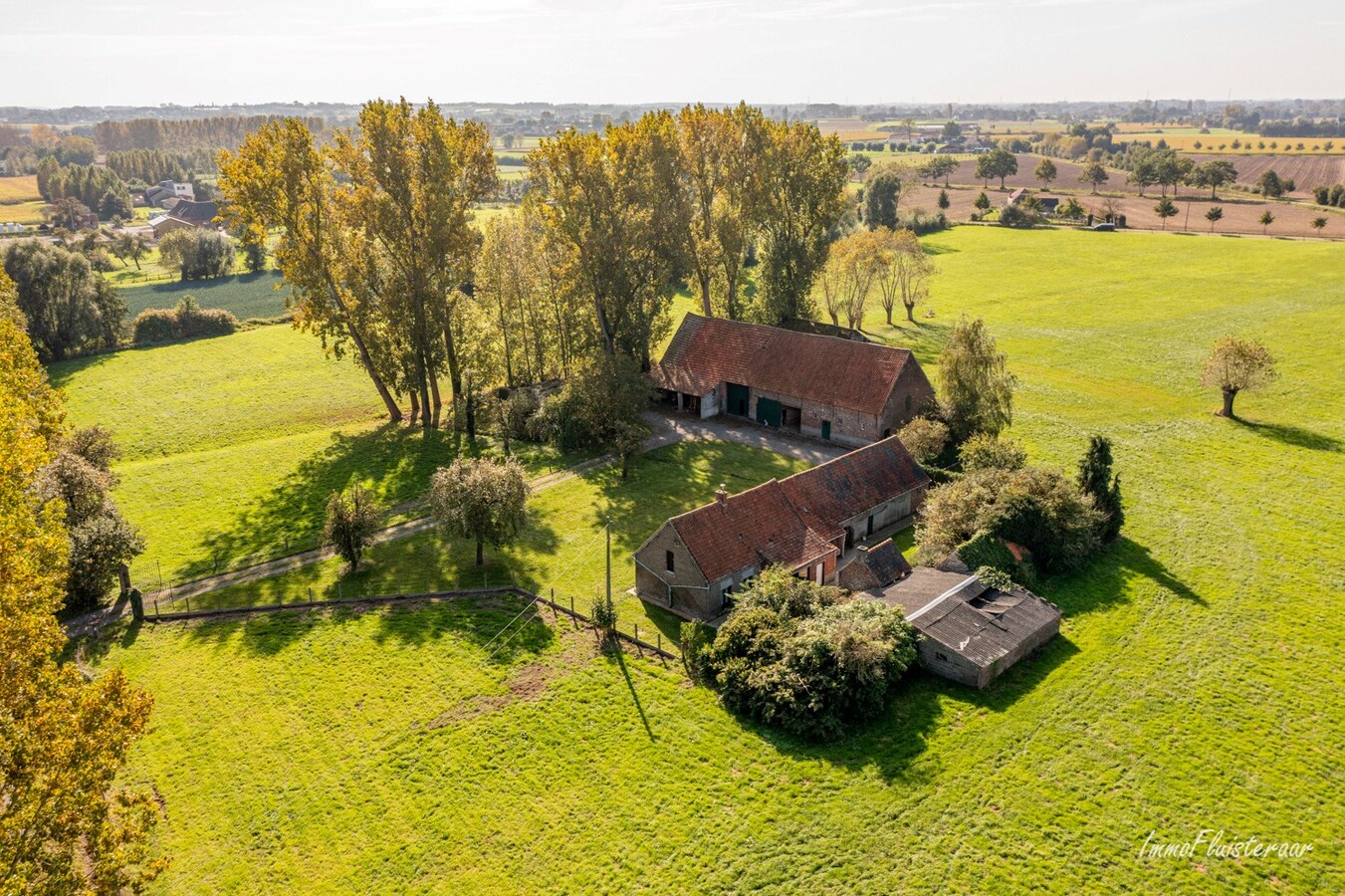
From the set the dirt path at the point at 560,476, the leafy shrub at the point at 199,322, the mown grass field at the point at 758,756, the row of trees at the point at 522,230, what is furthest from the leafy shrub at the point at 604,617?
the leafy shrub at the point at 199,322

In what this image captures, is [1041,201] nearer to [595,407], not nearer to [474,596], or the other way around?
[595,407]

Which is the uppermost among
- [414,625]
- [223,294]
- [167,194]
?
[167,194]

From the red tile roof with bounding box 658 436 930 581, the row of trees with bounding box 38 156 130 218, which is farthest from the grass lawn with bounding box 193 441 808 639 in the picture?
the row of trees with bounding box 38 156 130 218

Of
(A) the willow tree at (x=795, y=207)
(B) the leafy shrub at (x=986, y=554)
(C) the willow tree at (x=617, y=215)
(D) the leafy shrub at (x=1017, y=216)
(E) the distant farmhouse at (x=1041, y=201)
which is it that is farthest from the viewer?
(E) the distant farmhouse at (x=1041, y=201)

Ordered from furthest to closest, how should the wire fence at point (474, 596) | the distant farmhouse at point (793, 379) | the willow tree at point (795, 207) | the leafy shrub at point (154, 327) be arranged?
the leafy shrub at point (154, 327) → the willow tree at point (795, 207) → the distant farmhouse at point (793, 379) → the wire fence at point (474, 596)

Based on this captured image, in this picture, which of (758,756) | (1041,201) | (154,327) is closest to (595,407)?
(758,756)

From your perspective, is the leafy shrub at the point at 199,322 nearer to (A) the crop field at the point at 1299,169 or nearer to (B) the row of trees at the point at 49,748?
(B) the row of trees at the point at 49,748

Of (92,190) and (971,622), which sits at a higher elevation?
(92,190)

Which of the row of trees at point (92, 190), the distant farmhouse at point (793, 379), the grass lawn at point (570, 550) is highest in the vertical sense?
the row of trees at point (92, 190)
